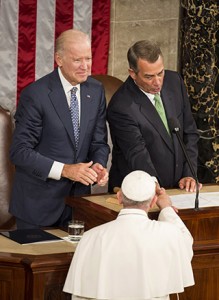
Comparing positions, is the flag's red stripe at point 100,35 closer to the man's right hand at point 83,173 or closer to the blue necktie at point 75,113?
the blue necktie at point 75,113

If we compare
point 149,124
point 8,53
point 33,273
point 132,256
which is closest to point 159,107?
point 149,124

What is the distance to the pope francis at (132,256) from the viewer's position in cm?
439

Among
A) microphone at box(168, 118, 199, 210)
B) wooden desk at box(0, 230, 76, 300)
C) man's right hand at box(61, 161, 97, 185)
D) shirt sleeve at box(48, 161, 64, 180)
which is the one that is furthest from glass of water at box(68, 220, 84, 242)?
microphone at box(168, 118, 199, 210)

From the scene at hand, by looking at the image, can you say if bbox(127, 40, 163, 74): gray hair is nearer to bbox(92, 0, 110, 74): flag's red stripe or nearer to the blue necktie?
the blue necktie

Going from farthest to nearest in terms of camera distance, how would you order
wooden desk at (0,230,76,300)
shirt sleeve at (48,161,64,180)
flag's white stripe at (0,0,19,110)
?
flag's white stripe at (0,0,19,110), shirt sleeve at (48,161,64,180), wooden desk at (0,230,76,300)

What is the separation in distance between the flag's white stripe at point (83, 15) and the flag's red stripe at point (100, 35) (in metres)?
0.05

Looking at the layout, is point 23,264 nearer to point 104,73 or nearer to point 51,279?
point 51,279

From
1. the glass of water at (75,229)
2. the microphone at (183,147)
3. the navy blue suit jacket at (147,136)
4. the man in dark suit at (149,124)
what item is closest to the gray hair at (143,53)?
the man in dark suit at (149,124)

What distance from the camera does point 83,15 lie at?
8117 millimetres

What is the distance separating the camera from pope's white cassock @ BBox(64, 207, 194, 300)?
439 centimetres

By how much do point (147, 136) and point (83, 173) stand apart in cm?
63

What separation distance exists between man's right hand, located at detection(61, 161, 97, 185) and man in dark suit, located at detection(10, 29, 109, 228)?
0.04m

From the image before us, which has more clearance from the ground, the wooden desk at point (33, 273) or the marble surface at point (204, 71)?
the marble surface at point (204, 71)

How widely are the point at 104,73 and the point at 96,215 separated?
324cm
